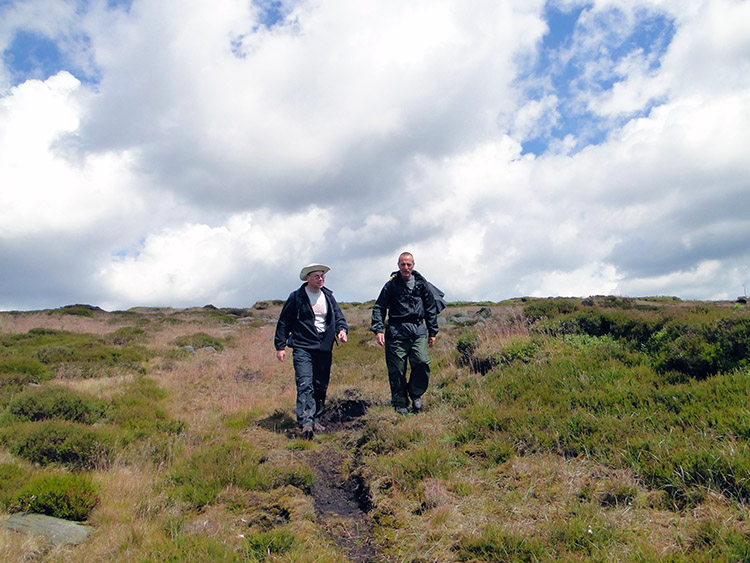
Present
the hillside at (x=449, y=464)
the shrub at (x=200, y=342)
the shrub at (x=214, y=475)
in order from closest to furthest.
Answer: the hillside at (x=449, y=464)
the shrub at (x=214, y=475)
the shrub at (x=200, y=342)

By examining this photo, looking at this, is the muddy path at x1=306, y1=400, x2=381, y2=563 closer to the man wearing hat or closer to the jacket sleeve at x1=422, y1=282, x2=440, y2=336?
the man wearing hat

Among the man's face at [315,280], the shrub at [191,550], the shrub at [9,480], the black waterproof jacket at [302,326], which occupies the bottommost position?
the shrub at [191,550]

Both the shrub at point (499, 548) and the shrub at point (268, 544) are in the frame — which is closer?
the shrub at point (499, 548)

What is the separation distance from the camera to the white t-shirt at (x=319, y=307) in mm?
7066

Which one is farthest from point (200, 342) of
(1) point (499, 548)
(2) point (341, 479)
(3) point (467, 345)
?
(1) point (499, 548)

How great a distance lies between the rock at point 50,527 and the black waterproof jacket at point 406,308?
432cm

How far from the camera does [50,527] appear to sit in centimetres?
354

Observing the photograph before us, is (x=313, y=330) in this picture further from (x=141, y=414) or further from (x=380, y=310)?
(x=141, y=414)

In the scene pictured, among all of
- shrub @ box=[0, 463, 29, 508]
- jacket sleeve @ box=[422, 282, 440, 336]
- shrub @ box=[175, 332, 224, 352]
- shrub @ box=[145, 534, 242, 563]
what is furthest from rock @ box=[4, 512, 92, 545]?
shrub @ box=[175, 332, 224, 352]

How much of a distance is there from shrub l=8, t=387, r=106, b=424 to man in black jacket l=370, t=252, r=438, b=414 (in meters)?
4.43

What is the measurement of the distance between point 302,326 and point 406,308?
1.62 meters

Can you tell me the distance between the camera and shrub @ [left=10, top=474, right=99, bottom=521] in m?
3.81

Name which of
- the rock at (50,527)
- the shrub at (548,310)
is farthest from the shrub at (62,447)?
the shrub at (548,310)

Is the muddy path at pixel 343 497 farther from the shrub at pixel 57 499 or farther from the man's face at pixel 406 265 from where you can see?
the man's face at pixel 406 265
